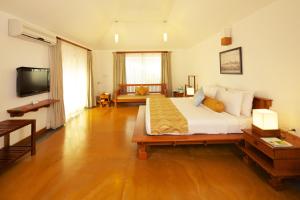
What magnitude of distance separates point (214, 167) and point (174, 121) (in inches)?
32.5

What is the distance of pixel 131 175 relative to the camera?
7.50 feet

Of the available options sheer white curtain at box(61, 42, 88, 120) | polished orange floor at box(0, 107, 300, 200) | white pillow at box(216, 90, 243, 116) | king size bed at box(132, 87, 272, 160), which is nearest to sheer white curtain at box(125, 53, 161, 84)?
sheer white curtain at box(61, 42, 88, 120)

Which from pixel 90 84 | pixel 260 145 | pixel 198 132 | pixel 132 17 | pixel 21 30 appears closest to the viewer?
pixel 260 145

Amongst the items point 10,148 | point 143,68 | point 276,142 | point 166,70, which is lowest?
point 10,148

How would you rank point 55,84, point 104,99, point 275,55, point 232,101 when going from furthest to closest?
point 104,99 → point 55,84 → point 232,101 → point 275,55

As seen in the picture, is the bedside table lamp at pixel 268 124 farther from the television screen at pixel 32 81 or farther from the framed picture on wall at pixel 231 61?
the television screen at pixel 32 81

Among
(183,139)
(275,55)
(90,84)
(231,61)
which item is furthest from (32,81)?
(275,55)

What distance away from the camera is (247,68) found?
3.31m

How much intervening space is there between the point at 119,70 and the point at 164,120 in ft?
16.7

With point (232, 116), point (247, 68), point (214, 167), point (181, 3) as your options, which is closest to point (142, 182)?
point (214, 167)

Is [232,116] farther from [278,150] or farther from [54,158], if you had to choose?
[54,158]

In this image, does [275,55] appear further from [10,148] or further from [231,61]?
[10,148]

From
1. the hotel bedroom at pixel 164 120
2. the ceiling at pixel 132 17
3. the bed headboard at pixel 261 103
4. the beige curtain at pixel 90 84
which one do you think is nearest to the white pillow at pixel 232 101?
the hotel bedroom at pixel 164 120

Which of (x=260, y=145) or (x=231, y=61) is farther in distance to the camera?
(x=231, y=61)
